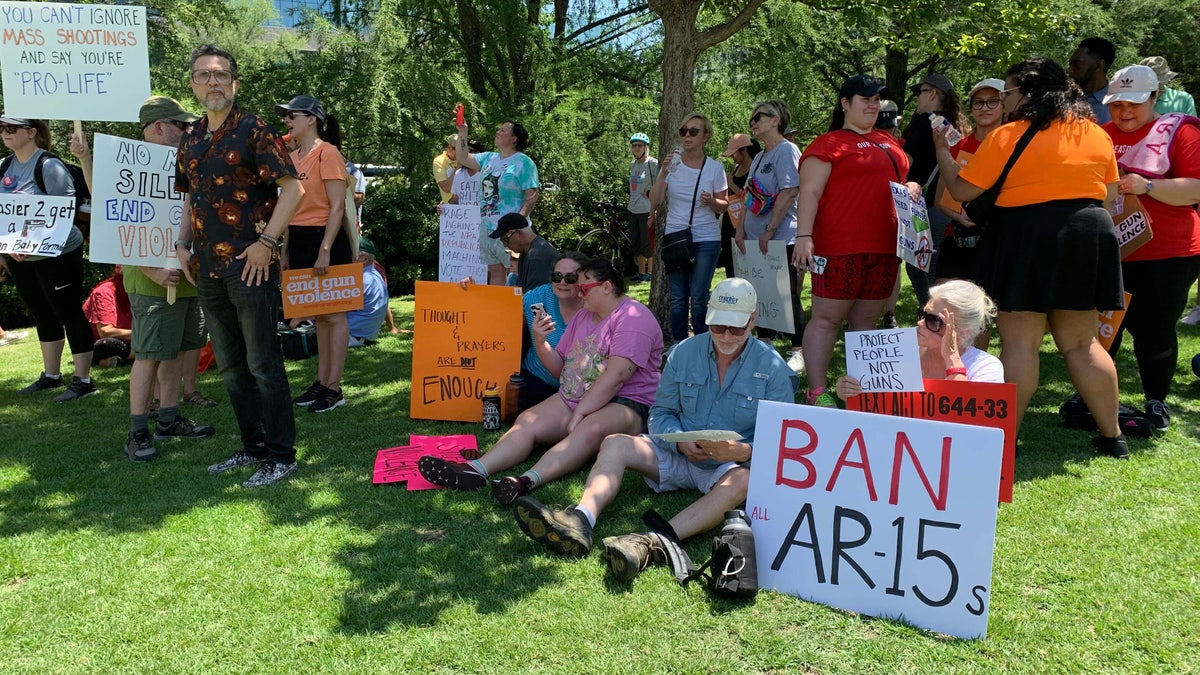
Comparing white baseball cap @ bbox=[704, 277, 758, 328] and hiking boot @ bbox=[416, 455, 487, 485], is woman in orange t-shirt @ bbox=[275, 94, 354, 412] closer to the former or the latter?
hiking boot @ bbox=[416, 455, 487, 485]

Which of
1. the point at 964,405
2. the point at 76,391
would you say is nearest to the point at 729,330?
the point at 964,405

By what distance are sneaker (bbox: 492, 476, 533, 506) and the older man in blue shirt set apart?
1.26 feet

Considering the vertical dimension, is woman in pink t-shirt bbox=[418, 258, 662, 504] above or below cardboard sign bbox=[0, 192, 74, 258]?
below

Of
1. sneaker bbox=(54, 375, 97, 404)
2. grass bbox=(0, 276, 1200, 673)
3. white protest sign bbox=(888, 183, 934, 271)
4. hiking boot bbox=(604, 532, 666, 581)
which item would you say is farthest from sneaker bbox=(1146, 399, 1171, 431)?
sneaker bbox=(54, 375, 97, 404)

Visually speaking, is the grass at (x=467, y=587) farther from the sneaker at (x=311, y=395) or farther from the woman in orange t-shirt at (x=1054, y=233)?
the sneaker at (x=311, y=395)

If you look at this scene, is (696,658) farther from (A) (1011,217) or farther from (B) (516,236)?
(B) (516,236)

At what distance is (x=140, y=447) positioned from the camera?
4910mm

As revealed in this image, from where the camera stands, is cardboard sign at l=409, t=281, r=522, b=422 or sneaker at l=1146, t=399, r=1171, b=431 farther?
cardboard sign at l=409, t=281, r=522, b=422

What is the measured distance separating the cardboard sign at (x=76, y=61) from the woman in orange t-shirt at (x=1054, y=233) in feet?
15.1

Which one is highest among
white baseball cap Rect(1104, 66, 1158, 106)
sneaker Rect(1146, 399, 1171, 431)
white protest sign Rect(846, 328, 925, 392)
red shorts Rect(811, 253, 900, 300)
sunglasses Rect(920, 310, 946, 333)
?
white baseball cap Rect(1104, 66, 1158, 106)

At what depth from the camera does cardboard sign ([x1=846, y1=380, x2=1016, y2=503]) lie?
131 inches

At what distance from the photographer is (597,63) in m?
13.6

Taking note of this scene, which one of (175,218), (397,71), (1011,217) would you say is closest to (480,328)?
(175,218)

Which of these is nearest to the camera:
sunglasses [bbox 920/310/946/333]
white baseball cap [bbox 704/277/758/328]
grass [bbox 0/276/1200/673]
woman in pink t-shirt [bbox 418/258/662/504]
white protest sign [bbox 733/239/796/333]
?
grass [bbox 0/276/1200/673]
